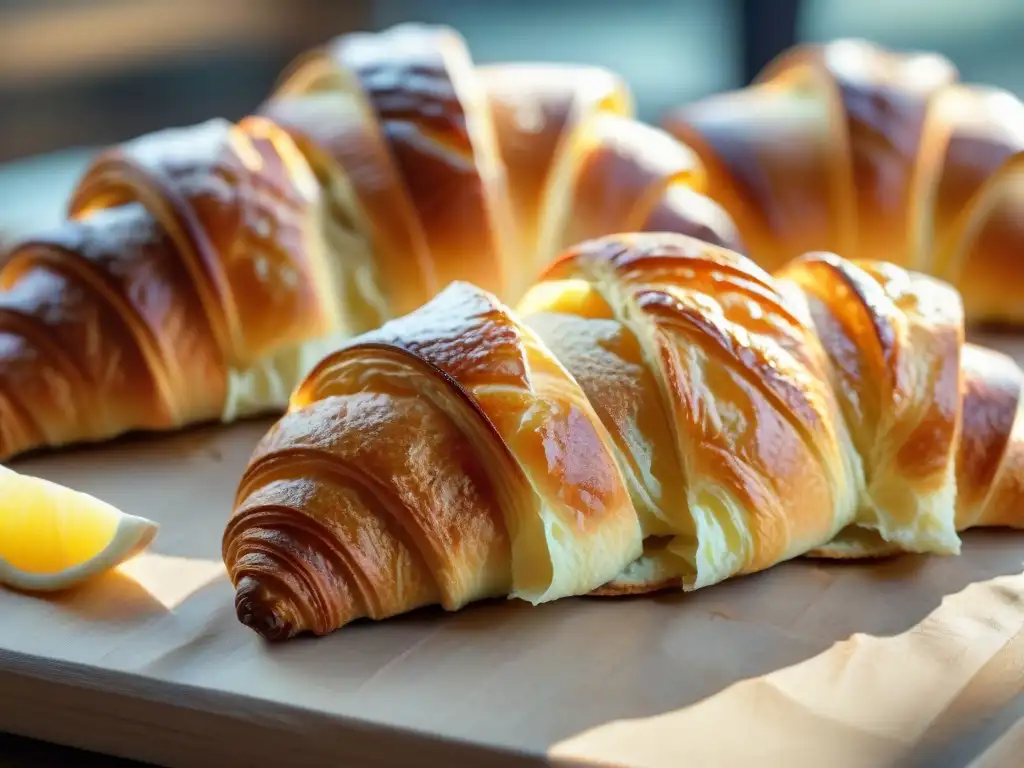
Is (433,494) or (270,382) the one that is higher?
(433,494)

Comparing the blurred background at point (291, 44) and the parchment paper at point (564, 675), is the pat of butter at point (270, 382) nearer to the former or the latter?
the parchment paper at point (564, 675)

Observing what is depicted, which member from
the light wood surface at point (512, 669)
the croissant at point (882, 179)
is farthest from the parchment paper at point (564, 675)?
the croissant at point (882, 179)

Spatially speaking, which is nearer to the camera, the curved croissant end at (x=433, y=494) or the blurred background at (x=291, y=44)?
the curved croissant end at (x=433, y=494)

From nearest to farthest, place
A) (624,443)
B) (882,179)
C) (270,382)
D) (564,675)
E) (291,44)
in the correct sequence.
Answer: (564,675) < (624,443) < (270,382) < (882,179) < (291,44)

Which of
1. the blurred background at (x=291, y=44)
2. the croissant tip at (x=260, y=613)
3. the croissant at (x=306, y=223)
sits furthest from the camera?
the blurred background at (x=291, y=44)

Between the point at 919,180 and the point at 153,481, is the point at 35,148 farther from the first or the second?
the point at 919,180

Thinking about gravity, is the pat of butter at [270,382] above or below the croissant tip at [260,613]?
below

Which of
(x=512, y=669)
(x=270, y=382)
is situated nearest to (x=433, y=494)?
(x=512, y=669)

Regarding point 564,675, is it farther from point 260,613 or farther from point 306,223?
point 306,223
